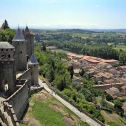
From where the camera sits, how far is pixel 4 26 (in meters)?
56.0

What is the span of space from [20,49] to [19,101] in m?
14.7

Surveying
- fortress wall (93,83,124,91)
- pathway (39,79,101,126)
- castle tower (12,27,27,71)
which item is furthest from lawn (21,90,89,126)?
fortress wall (93,83,124,91)

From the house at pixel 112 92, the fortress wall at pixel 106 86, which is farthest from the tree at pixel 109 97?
the fortress wall at pixel 106 86

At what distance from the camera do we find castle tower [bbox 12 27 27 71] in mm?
38469

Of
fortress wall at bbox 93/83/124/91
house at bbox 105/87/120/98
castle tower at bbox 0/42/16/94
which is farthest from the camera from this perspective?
→ fortress wall at bbox 93/83/124/91

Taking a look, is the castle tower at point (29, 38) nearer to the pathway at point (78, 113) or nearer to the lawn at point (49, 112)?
the pathway at point (78, 113)

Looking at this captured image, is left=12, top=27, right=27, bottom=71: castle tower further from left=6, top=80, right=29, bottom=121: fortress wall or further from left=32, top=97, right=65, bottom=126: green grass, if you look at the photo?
left=6, top=80, right=29, bottom=121: fortress wall

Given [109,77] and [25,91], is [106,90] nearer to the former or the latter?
[109,77]

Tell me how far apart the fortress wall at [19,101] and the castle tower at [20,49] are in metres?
11.5

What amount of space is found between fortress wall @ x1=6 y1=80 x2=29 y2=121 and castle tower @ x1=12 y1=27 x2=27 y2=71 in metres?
11.5

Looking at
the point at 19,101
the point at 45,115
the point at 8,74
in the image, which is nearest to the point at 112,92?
the point at 45,115

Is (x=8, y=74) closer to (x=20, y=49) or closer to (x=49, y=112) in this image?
(x=49, y=112)

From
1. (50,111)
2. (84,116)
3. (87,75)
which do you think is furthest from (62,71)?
(87,75)

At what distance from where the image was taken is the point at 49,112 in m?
29.6
